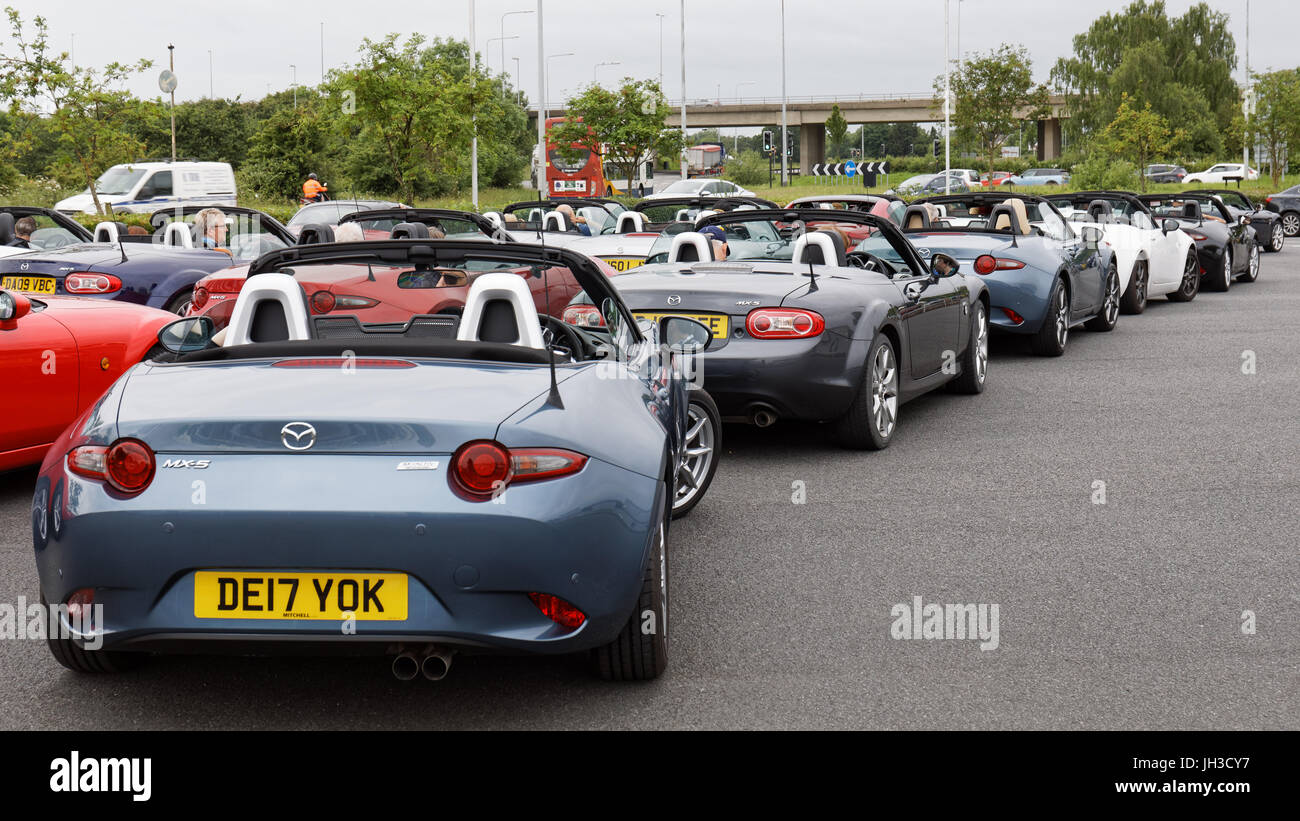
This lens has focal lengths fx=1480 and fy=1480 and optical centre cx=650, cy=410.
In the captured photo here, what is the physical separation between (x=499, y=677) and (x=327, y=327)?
1400 millimetres

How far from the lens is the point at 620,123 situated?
146 feet

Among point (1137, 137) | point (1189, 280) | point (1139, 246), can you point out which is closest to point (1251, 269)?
point (1189, 280)

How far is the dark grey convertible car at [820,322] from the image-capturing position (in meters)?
7.97

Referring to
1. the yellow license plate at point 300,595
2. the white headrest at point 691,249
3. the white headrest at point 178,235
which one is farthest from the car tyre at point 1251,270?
the yellow license plate at point 300,595

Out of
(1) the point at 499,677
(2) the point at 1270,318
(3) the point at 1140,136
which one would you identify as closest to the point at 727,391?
(1) the point at 499,677

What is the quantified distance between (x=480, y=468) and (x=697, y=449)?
3386 millimetres

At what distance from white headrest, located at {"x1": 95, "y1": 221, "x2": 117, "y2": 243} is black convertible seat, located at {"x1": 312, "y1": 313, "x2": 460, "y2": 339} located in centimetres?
888

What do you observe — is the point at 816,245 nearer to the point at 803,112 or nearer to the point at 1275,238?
the point at 1275,238

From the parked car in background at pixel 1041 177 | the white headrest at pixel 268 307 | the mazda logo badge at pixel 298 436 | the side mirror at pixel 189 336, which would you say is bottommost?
the mazda logo badge at pixel 298 436

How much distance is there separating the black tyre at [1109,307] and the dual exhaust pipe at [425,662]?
12759 mm

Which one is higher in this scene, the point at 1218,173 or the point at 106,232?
the point at 1218,173

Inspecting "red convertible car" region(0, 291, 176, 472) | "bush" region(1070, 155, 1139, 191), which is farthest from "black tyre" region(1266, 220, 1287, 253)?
"red convertible car" region(0, 291, 176, 472)

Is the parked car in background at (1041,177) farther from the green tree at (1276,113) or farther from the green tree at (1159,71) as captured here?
the green tree at (1276,113)
